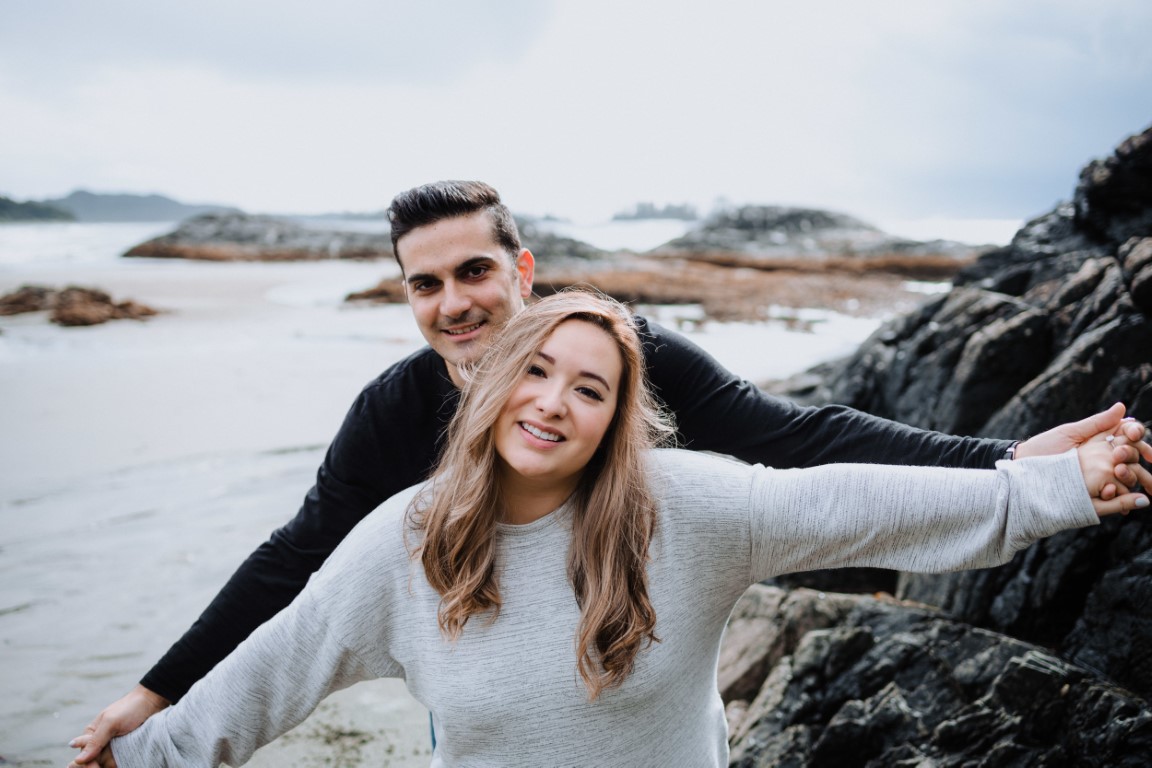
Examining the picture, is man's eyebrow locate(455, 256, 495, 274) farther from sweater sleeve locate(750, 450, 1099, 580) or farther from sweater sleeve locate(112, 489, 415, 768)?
sweater sleeve locate(750, 450, 1099, 580)

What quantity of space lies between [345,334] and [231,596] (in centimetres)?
1293

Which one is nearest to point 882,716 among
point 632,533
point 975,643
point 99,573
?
point 975,643

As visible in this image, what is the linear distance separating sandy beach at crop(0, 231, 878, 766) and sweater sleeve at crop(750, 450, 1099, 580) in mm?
2864

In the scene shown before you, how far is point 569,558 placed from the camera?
6.33 ft

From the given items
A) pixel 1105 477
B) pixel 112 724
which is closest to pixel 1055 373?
pixel 1105 477

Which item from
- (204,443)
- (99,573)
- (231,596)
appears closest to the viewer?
(231,596)

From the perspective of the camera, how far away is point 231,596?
8.41ft

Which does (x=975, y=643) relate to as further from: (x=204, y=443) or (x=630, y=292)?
(x=630, y=292)

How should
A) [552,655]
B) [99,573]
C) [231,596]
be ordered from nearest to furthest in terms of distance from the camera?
[552,655]
[231,596]
[99,573]

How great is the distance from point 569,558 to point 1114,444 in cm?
129

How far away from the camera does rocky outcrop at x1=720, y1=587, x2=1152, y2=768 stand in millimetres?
2684

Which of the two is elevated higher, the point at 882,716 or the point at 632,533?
the point at 632,533

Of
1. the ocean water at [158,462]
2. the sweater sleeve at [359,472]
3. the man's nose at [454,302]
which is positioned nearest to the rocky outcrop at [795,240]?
the ocean water at [158,462]

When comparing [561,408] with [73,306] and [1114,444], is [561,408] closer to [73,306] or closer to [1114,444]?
[1114,444]
